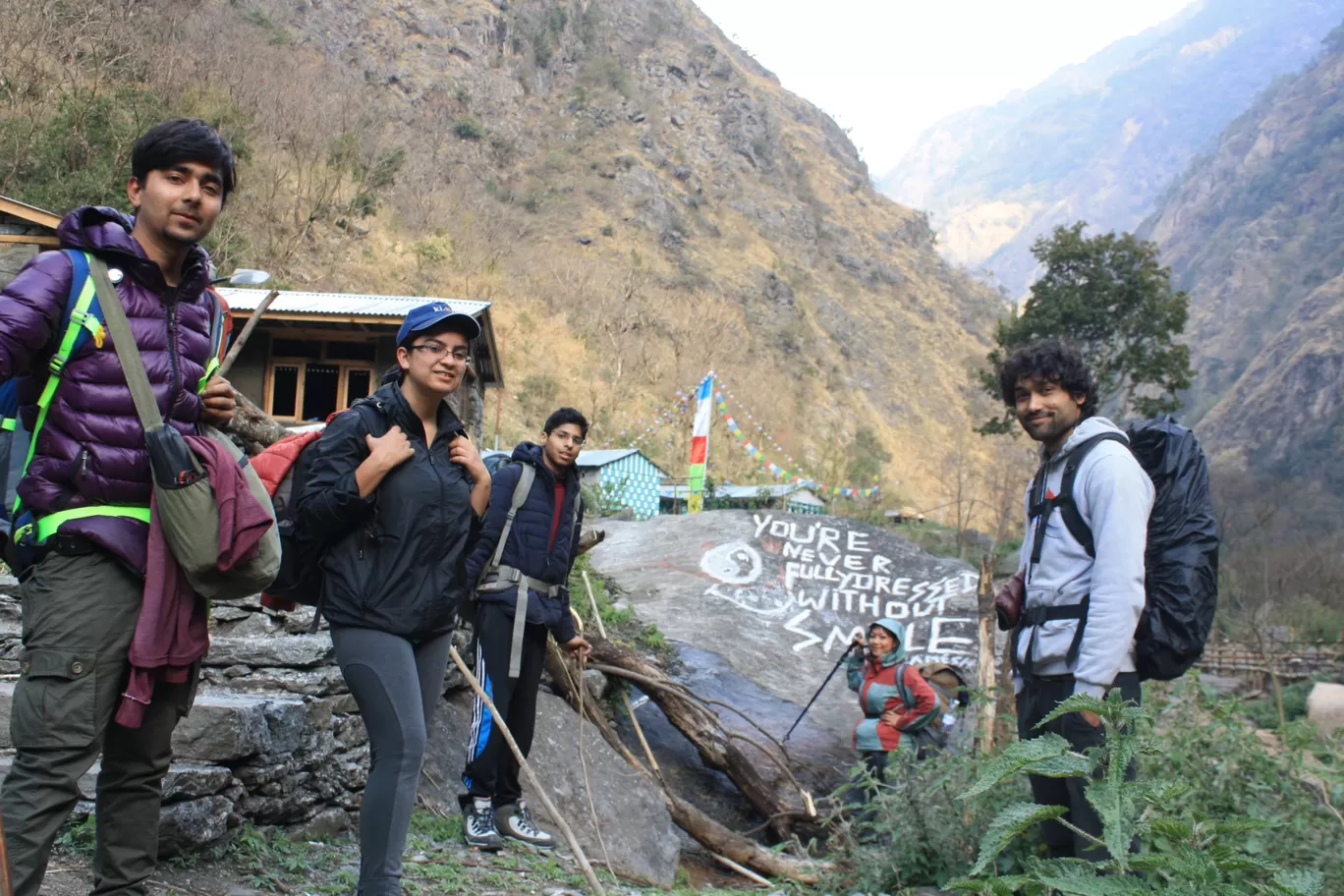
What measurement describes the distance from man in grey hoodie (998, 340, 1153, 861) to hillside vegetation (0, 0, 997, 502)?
1878 cm

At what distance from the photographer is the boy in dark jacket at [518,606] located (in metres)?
Result: 4.07

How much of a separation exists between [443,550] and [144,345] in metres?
0.90

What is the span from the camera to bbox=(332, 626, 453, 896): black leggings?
2.53 metres

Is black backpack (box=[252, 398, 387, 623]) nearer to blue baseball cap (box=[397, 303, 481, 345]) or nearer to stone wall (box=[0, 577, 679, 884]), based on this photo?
blue baseball cap (box=[397, 303, 481, 345])

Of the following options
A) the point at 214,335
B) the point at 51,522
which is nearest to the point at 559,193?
the point at 214,335

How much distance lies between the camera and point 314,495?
255cm

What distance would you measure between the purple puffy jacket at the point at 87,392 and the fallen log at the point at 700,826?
10.5ft

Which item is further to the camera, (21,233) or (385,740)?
(21,233)

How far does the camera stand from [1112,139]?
488 ft

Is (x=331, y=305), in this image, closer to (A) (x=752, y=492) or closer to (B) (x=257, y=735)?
(B) (x=257, y=735)

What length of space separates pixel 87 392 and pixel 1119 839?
78.5 inches

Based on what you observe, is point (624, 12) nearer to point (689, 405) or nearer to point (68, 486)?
point (689, 405)

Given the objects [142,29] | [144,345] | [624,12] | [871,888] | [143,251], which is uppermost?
[624,12]

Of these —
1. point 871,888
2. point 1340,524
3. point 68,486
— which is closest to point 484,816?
point 871,888
